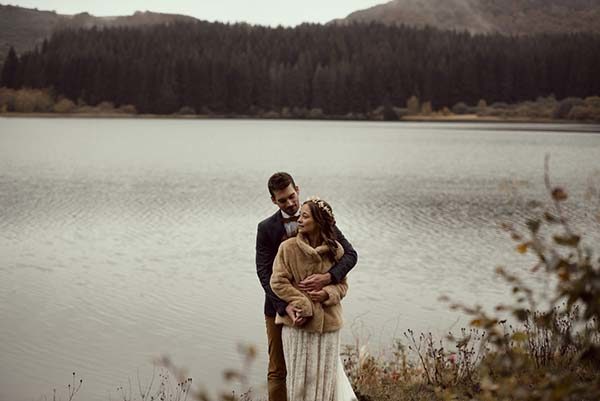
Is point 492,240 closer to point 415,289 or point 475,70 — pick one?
point 415,289

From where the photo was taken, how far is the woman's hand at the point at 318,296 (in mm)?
5645

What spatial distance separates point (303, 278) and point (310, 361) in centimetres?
62

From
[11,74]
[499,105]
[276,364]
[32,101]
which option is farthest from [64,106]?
[276,364]

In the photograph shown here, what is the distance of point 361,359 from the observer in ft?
30.1

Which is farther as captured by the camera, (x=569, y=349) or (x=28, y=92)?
(x=28, y=92)

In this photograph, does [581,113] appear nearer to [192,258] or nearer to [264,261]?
[192,258]

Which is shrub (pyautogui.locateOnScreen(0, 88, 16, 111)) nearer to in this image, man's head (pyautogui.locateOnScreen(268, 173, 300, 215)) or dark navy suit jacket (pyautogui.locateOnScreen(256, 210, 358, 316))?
dark navy suit jacket (pyautogui.locateOnScreen(256, 210, 358, 316))

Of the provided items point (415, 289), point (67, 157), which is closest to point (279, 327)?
point (415, 289)

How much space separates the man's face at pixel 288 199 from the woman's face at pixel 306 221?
6.1 inches

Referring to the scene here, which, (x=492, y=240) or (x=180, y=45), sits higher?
(x=180, y=45)

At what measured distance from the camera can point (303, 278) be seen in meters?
5.71

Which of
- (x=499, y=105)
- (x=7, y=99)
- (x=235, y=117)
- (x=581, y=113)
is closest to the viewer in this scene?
(x=581, y=113)

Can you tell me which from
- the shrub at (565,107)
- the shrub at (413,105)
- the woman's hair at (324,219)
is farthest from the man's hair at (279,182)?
the shrub at (413,105)

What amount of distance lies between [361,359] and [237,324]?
3659 millimetres
